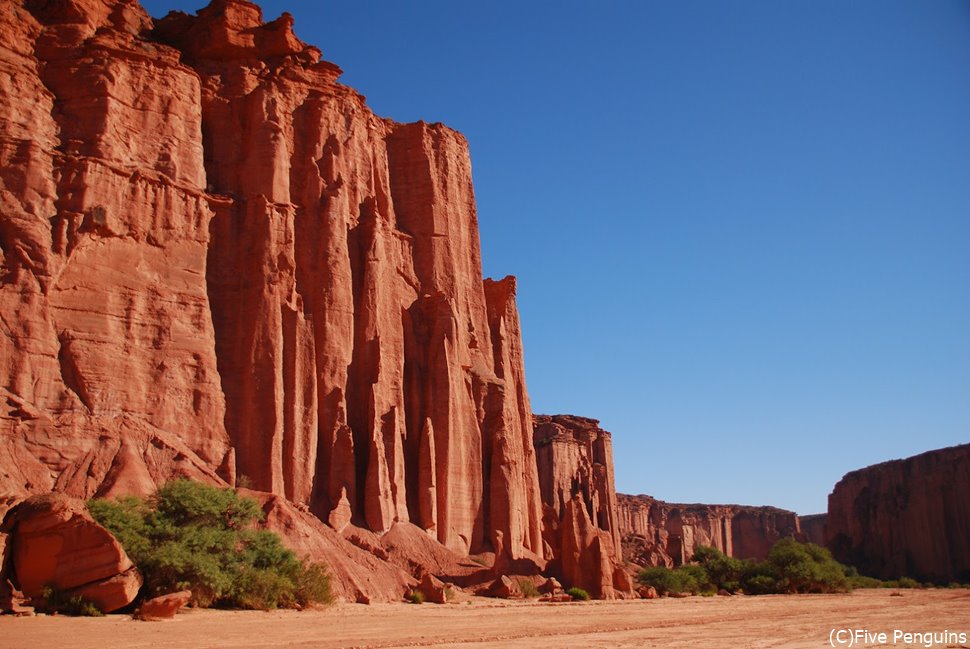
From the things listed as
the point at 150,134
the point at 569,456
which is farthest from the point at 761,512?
the point at 150,134

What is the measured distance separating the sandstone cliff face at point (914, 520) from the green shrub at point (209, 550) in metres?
72.0

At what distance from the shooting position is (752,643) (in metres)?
18.9

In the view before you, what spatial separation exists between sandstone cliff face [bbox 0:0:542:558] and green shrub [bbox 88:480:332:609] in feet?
21.9

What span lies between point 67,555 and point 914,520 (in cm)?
8808

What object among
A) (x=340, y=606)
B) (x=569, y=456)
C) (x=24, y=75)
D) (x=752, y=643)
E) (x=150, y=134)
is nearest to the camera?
(x=752, y=643)

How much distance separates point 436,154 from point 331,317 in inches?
625

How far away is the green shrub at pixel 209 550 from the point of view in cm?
2302

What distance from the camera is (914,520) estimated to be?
3595 inches

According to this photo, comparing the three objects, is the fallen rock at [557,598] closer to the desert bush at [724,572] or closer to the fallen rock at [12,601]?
the desert bush at [724,572]

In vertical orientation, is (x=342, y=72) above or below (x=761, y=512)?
above

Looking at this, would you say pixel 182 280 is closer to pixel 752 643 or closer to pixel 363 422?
pixel 363 422

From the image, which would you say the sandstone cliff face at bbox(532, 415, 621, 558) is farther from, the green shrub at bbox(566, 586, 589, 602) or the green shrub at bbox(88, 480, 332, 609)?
the green shrub at bbox(88, 480, 332, 609)

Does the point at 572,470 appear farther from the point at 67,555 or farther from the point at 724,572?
the point at 67,555

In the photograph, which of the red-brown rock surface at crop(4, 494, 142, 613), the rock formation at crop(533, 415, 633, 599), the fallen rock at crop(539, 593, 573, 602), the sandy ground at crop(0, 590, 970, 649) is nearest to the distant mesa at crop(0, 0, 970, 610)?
the fallen rock at crop(539, 593, 573, 602)
